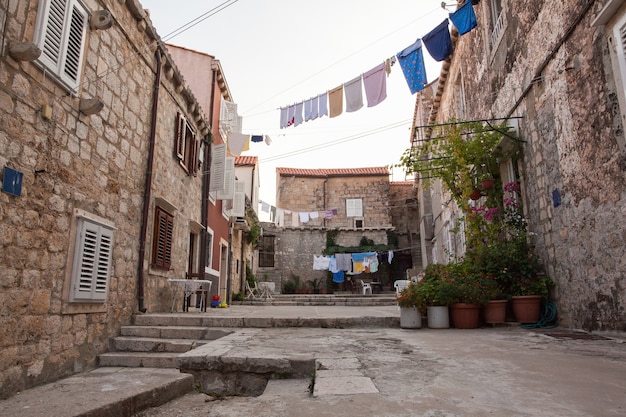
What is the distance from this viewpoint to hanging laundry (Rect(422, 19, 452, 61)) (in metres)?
9.31

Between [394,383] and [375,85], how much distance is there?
28.0 feet

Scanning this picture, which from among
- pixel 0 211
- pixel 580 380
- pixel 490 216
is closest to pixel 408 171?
pixel 490 216

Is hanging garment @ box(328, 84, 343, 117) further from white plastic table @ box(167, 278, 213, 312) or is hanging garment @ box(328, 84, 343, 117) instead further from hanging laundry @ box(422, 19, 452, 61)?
white plastic table @ box(167, 278, 213, 312)

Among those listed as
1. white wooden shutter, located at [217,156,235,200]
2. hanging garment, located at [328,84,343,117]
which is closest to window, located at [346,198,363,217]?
white wooden shutter, located at [217,156,235,200]

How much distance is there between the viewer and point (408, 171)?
9156 mm

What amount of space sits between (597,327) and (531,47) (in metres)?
4.34

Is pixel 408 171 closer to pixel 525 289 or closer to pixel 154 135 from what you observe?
pixel 525 289

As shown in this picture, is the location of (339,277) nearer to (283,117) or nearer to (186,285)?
(283,117)

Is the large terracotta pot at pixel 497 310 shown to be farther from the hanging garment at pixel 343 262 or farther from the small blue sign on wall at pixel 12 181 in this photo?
the hanging garment at pixel 343 262

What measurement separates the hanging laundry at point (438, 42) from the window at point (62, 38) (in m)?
6.93

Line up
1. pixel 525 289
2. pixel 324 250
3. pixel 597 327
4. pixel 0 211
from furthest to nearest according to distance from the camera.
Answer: pixel 324 250 → pixel 525 289 → pixel 597 327 → pixel 0 211

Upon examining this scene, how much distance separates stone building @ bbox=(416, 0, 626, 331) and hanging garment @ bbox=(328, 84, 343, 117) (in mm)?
3983

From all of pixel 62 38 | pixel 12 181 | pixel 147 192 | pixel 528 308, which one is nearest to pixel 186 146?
pixel 147 192

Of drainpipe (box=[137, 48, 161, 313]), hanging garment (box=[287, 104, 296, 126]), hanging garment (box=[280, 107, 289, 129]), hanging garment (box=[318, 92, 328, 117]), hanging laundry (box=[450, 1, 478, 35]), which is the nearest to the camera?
drainpipe (box=[137, 48, 161, 313])
